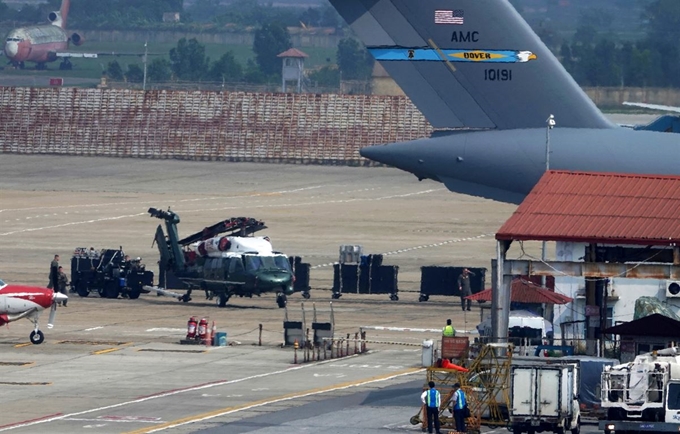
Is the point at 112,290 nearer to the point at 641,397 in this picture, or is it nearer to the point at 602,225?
the point at 602,225

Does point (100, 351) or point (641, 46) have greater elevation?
point (641, 46)

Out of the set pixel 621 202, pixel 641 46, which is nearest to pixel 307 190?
pixel 641 46

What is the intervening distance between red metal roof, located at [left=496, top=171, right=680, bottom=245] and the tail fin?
632 cm

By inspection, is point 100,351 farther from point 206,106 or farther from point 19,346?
point 206,106

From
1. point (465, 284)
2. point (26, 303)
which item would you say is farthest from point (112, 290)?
point (26, 303)

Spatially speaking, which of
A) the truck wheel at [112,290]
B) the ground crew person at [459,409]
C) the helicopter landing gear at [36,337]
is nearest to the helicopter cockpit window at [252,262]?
the truck wheel at [112,290]

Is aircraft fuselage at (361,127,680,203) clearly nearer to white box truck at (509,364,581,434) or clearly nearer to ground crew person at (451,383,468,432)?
white box truck at (509,364,581,434)

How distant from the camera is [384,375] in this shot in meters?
38.7

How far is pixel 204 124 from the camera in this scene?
11619 centimetres

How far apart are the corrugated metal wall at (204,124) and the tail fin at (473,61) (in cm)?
7146

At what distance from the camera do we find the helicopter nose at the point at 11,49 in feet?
631

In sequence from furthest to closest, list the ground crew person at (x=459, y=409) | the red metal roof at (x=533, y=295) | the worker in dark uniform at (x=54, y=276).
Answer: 1. the worker in dark uniform at (x=54, y=276)
2. the red metal roof at (x=533, y=295)
3. the ground crew person at (x=459, y=409)

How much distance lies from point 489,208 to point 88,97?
1719 inches

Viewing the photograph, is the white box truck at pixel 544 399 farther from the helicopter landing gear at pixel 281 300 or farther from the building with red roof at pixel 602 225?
the helicopter landing gear at pixel 281 300
